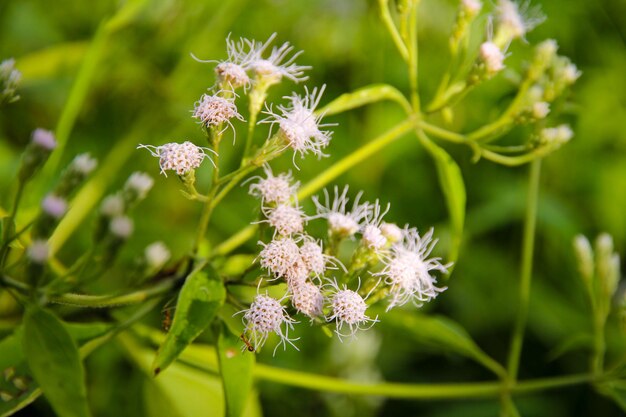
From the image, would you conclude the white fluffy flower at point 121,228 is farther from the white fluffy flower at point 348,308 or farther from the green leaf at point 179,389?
the green leaf at point 179,389

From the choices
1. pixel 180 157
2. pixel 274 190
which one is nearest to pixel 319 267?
pixel 274 190

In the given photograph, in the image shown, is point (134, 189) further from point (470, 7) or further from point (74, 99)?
point (470, 7)

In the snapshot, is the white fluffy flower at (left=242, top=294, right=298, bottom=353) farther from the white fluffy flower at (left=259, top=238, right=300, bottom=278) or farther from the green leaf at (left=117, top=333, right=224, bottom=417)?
the green leaf at (left=117, top=333, right=224, bottom=417)

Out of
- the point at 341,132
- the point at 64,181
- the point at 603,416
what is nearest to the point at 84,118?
the point at 341,132

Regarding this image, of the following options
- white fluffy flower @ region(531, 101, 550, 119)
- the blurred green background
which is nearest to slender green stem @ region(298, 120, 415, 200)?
white fluffy flower @ region(531, 101, 550, 119)

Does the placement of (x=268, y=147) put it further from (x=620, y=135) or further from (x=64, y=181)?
(x=620, y=135)

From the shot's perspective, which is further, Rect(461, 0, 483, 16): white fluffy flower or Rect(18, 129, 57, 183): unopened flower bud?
Rect(461, 0, 483, 16): white fluffy flower
